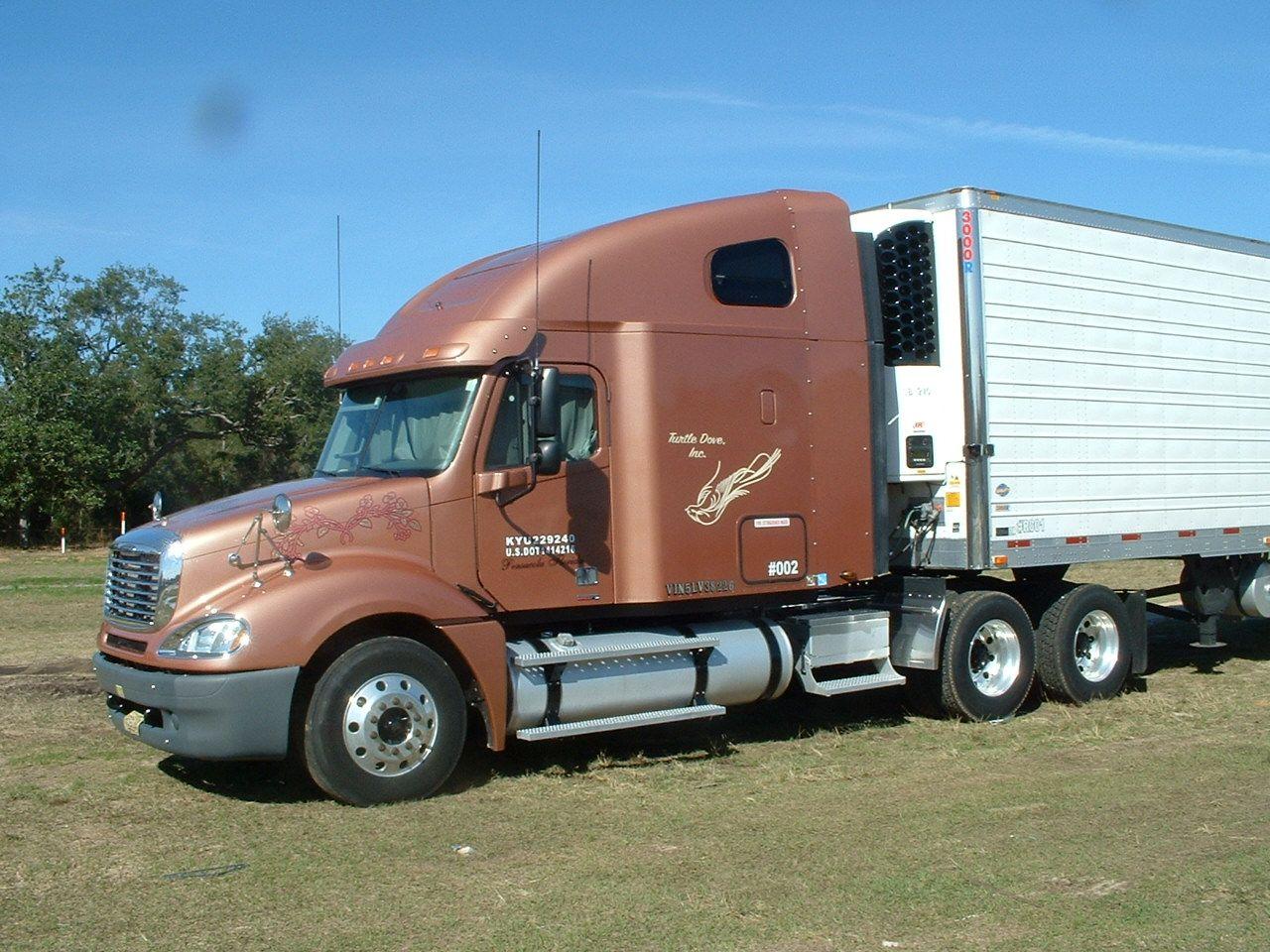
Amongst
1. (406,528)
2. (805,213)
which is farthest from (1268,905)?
(805,213)

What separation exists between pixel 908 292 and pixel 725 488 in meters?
2.52

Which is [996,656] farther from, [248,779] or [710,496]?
[248,779]

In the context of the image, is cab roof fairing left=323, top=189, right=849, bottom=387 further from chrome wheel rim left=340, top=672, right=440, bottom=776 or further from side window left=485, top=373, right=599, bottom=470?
chrome wheel rim left=340, top=672, right=440, bottom=776

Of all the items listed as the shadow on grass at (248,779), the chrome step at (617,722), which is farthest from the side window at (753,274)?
the shadow on grass at (248,779)

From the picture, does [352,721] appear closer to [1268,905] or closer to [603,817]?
[603,817]

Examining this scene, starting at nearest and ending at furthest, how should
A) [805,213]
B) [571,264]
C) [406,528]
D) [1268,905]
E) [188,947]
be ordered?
[188,947]
[1268,905]
[406,528]
[571,264]
[805,213]

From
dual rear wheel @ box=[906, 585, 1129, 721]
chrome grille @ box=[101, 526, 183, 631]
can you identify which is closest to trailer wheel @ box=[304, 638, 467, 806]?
chrome grille @ box=[101, 526, 183, 631]

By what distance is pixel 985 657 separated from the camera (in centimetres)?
1086

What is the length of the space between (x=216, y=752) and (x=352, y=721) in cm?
76

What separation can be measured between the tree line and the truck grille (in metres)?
37.0

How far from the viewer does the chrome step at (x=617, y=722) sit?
27.0ft

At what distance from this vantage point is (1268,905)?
561cm

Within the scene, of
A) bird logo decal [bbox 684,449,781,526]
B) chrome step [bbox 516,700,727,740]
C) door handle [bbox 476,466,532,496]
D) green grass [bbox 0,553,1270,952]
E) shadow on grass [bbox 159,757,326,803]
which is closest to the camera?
green grass [bbox 0,553,1270,952]

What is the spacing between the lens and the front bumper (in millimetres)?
7305
